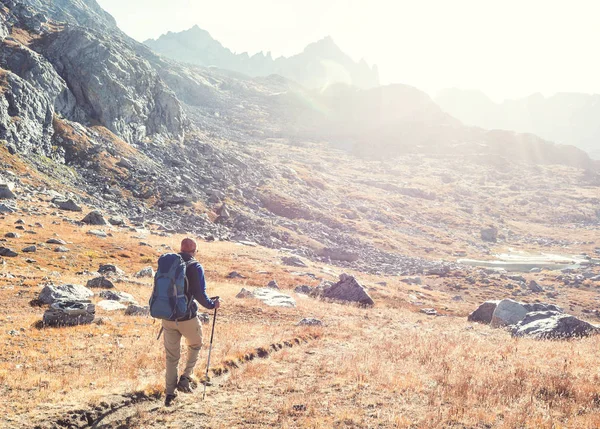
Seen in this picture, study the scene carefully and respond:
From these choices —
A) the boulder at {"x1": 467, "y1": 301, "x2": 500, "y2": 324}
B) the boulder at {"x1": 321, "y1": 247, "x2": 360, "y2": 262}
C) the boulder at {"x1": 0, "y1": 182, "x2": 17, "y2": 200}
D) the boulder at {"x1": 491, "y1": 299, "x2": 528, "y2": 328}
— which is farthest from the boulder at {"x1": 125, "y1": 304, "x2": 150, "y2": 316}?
the boulder at {"x1": 321, "y1": 247, "x2": 360, "y2": 262}

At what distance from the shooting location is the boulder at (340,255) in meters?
71.4

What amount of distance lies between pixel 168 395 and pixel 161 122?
4279 inches

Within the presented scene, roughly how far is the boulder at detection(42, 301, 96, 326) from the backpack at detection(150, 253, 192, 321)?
944 cm

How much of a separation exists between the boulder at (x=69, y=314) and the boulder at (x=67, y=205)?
43220mm

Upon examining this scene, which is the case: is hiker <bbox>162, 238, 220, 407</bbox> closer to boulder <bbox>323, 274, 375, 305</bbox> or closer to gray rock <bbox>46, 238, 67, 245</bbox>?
boulder <bbox>323, 274, 375, 305</bbox>

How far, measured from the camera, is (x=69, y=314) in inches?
581

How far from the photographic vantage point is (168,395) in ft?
26.8

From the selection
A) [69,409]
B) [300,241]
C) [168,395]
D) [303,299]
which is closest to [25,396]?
[69,409]

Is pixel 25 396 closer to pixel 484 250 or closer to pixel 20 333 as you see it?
pixel 20 333

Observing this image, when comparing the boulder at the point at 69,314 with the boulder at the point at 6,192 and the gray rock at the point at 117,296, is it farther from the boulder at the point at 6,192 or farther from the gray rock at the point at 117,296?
the boulder at the point at 6,192

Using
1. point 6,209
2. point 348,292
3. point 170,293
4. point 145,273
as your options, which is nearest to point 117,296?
point 145,273

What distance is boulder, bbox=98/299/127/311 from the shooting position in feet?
60.7

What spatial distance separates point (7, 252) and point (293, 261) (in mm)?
35084

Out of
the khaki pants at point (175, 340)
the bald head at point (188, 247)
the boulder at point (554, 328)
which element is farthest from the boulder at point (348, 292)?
the bald head at point (188, 247)
